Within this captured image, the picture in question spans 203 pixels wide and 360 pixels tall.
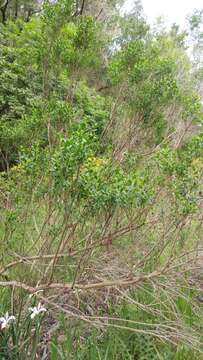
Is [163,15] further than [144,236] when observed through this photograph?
Yes

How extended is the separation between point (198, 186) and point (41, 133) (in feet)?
4.41

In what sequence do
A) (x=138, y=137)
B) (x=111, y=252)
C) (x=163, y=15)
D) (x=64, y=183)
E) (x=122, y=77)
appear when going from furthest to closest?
(x=163, y=15), (x=138, y=137), (x=122, y=77), (x=111, y=252), (x=64, y=183)

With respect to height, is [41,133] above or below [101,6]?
below

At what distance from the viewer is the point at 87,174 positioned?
1886mm

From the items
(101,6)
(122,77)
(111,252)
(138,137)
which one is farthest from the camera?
(101,6)

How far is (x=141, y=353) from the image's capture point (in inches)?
86.0

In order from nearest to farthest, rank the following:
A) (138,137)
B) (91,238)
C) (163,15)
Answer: (91,238) < (138,137) < (163,15)

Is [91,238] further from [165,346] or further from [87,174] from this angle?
[165,346]

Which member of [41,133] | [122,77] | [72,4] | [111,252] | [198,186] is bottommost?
[111,252]

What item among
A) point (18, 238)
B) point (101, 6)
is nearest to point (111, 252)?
point (18, 238)

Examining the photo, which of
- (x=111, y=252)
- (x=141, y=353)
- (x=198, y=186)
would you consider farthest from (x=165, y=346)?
(x=198, y=186)

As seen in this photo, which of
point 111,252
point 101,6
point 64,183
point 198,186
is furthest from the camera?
point 101,6

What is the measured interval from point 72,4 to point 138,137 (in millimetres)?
1296

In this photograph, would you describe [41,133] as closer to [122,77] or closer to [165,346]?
[122,77]
